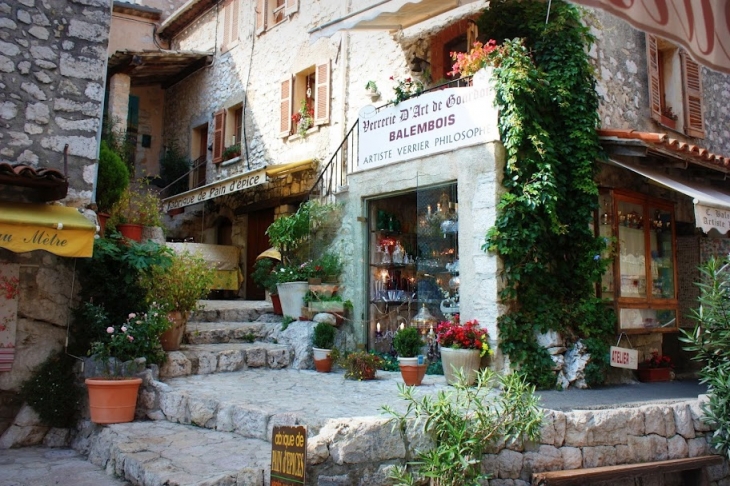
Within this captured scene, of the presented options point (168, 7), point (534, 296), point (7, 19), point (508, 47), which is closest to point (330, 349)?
point (534, 296)

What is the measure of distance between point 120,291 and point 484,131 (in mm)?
A: 4327

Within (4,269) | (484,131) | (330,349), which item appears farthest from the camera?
(330,349)

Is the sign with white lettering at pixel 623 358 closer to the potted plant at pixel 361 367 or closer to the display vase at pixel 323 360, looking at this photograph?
the potted plant at pixel 361 367

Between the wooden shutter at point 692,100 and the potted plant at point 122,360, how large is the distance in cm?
847

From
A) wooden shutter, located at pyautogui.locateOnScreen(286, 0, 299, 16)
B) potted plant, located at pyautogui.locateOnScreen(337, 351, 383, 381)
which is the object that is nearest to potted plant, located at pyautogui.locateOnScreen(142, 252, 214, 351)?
potted plant, located at pyautogui.locateOnScreen(337, 351, 383, 381)

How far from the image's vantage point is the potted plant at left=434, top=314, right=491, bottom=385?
6.44 meters

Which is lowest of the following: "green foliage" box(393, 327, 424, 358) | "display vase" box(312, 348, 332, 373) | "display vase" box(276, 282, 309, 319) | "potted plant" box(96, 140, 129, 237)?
"display vase" box(312, 348, 332, 373)

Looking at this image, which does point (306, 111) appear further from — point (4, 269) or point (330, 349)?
point (4, 269)

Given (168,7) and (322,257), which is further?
(168,7)

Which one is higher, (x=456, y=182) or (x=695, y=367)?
(x=456, y=182)

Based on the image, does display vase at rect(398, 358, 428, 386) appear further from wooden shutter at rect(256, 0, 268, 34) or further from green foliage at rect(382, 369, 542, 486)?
wooden shutter at rect(256, 0, 268, 34)

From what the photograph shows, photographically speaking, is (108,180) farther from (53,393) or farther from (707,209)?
(707,209)

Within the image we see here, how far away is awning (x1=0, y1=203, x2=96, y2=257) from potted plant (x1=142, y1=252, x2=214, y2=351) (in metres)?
1.21

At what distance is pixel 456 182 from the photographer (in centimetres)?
736
